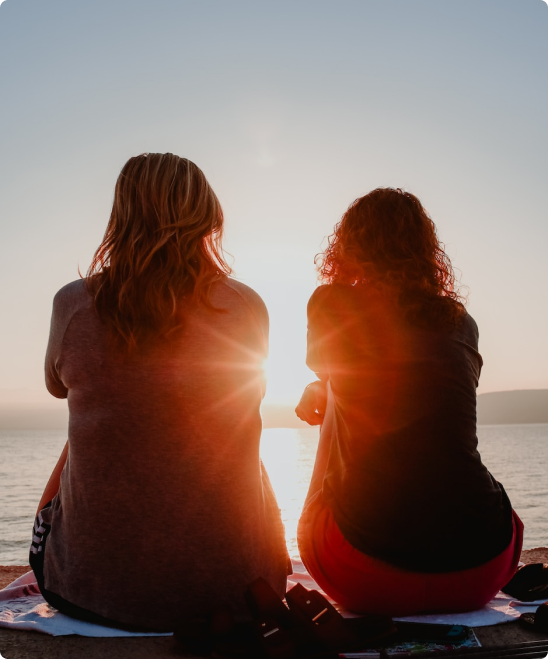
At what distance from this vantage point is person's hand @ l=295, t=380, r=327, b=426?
8.89 ft

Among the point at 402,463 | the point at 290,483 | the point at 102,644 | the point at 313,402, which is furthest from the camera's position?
the point at 290,483

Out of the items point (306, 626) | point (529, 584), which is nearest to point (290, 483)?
point (529, 584)

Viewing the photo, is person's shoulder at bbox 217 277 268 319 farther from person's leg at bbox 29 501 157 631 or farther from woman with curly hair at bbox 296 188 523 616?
person's leg at bbox 29 501 157 631

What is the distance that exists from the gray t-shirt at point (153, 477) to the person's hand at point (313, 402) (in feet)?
2.21

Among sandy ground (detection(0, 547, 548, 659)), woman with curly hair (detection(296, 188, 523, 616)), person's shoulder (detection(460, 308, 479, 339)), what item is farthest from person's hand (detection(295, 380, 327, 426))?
sandy ground (detection(0, 547, 548, 659))

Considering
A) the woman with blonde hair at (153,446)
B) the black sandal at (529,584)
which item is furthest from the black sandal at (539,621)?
the woman with blonde hair at (153,446)

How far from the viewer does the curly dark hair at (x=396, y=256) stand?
7.77ft

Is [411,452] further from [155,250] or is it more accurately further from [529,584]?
[155,250]

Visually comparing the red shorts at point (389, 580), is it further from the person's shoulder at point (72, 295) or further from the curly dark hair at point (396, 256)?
the person's shoulder at point (72, 295)

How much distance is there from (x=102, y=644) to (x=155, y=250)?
4.70ft

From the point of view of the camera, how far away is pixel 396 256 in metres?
2.58

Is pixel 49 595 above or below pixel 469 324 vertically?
below

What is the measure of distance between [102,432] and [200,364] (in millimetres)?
434

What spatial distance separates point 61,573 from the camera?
6.82 feet
